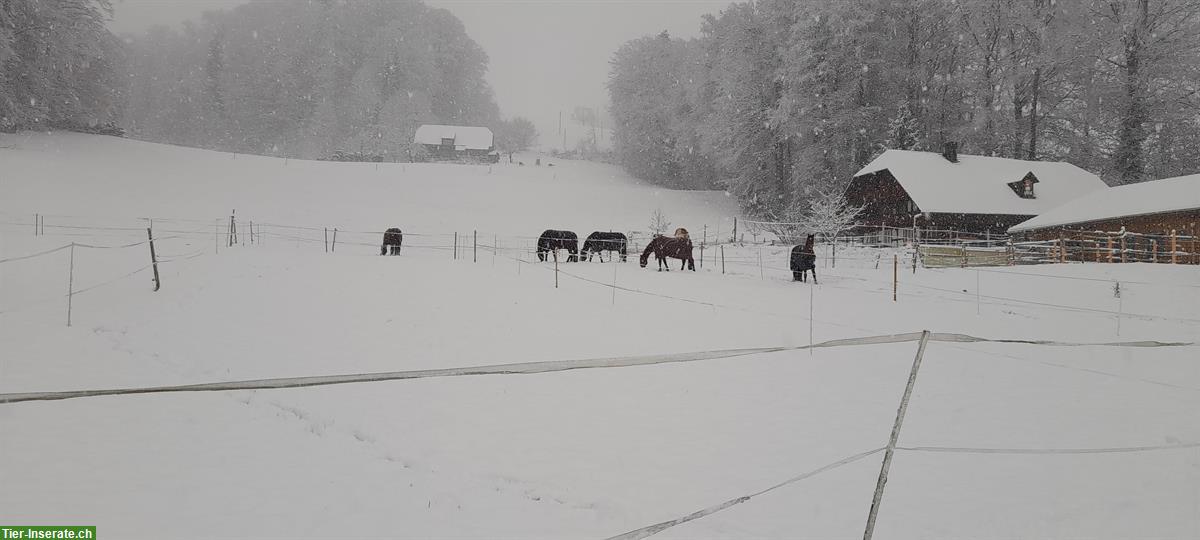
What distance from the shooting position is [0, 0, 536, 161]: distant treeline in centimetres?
5997

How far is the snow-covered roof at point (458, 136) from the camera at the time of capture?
187 feet

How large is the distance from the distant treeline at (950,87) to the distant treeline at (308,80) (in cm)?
3584

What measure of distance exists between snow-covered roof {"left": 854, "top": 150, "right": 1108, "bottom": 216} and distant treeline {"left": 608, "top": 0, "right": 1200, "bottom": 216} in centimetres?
309

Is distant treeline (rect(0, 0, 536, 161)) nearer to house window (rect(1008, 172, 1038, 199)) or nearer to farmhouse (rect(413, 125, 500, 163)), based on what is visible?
farmhouse (rect(413, 125, 500, 163))

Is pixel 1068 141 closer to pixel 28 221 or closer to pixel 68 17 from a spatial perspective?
pixel 28 221

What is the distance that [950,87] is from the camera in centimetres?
3500

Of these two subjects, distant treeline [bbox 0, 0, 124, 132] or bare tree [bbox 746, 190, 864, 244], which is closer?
distant treeline [bbox 0, 0, 124, 132]

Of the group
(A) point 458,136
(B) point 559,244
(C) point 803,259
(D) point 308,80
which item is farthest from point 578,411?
(D) point 308,80

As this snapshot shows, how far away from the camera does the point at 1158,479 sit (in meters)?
4.09

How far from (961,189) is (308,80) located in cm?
6817

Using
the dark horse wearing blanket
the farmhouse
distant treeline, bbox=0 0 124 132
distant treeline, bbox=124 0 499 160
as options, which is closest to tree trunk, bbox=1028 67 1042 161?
the dark horse wearing blanket

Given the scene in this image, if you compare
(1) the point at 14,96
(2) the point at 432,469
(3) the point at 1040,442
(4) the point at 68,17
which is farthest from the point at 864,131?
(1) the point at 14,96

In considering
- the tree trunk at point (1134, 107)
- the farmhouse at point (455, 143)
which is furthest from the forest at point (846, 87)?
the farmhouse at point (455, 143)

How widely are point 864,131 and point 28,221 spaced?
1686 inches
